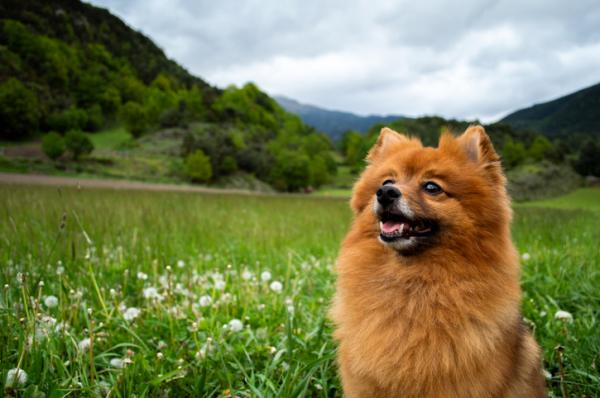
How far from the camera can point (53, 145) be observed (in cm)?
1557

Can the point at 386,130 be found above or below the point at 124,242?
above

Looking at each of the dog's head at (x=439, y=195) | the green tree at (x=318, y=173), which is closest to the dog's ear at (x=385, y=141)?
the dog's head at (x=439, y=195)

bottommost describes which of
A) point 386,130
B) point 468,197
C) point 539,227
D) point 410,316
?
point 539,227

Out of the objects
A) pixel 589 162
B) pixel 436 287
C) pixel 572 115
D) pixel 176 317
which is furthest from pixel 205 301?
pixel 572 115

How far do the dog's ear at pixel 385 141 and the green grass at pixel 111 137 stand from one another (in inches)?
1319

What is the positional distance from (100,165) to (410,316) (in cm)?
2524

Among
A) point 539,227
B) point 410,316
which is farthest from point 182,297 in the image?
point 539,227

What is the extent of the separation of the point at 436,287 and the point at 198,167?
4161 centimetres

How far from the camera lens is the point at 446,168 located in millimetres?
2428

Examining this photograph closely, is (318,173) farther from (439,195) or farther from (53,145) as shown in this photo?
(439,195)

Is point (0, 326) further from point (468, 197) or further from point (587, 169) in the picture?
point (587, 169)

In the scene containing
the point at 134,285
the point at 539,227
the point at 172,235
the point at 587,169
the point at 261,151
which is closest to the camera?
the point at 134,285

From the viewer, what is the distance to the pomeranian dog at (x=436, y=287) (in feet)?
6.53

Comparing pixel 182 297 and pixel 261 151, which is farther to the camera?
pixel 261 151
